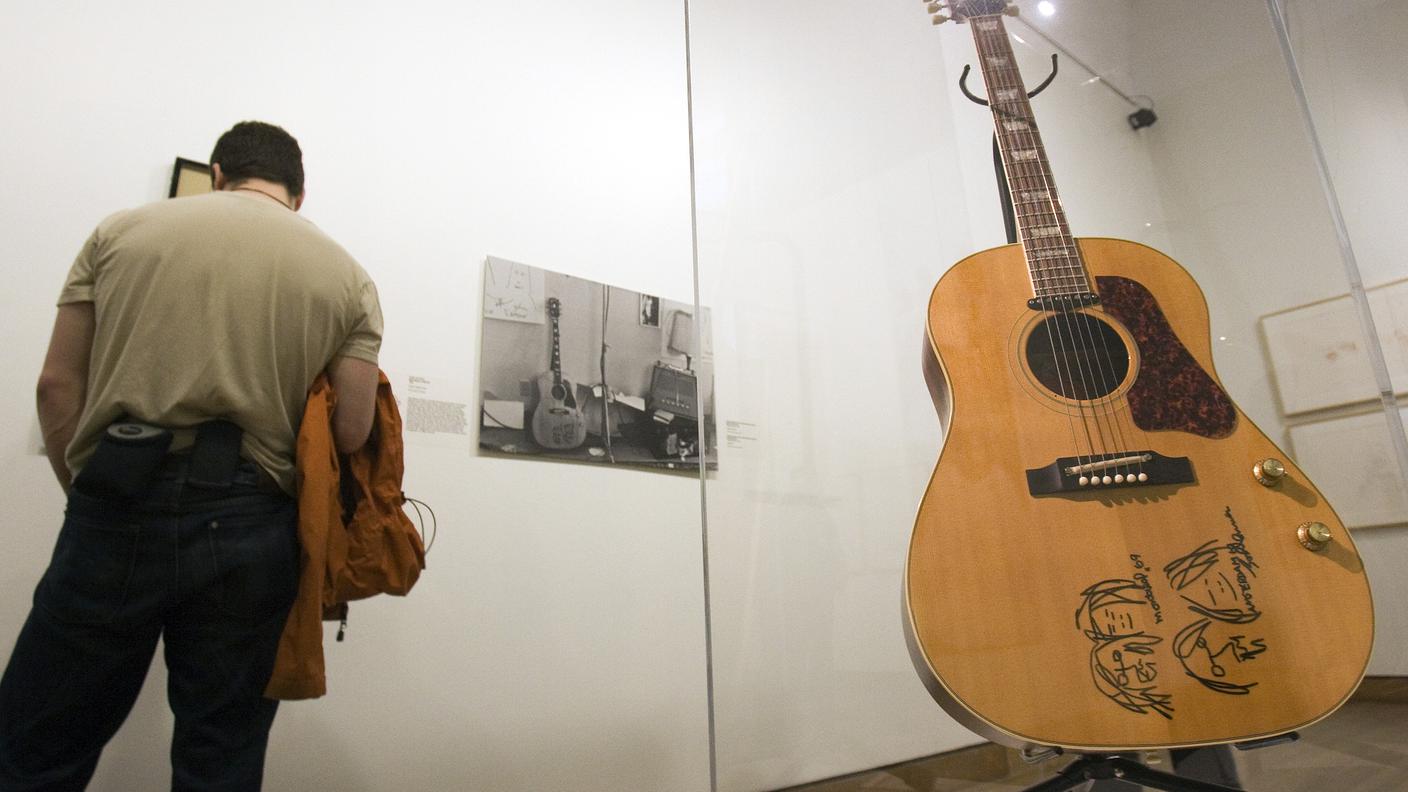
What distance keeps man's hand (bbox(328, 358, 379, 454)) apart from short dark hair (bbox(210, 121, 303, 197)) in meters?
0.36

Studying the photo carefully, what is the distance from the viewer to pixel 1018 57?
59.4 inches

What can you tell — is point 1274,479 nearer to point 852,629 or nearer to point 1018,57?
point 852,629

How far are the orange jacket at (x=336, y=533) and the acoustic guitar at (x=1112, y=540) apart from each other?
807 mm

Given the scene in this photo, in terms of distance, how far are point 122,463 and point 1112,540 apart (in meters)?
1.29

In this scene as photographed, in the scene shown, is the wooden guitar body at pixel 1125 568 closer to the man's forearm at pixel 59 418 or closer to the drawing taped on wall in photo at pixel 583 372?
the drawing taped on wall in photo at pixel 583 372

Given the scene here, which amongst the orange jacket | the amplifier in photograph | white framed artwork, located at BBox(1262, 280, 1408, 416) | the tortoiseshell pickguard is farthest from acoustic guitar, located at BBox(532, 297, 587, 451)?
white framed artwork, located at BBox(1262, 280, 1408, 416)

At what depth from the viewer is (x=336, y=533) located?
44.6 inches

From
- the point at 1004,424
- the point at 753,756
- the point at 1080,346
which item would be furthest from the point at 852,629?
the point at 1080,346

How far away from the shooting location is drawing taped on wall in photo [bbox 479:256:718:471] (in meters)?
2.03

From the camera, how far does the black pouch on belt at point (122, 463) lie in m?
0.96

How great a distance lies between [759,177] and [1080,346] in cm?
72

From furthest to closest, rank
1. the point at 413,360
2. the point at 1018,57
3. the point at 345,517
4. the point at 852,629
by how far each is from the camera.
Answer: the point at 413,360 < the point at 1018,57 < the point at 852,629 < the point at 345,517

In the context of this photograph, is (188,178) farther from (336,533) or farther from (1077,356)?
(1077,356)

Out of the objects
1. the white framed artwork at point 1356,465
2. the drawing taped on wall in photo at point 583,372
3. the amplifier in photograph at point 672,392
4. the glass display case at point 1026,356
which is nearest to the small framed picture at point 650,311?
the drawing taped on wall in photo at point 583,372
